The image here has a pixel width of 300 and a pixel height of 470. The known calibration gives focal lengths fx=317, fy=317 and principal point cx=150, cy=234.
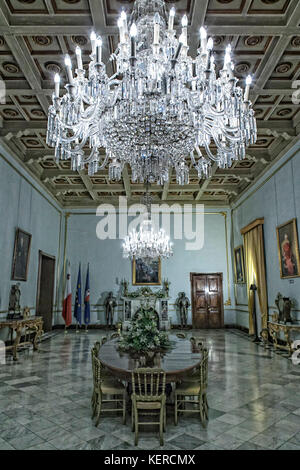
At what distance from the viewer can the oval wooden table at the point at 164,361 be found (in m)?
3.46

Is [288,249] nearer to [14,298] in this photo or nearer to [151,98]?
[151,98]

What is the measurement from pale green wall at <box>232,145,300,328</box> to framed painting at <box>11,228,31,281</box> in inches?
290

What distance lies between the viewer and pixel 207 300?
43.9 feet

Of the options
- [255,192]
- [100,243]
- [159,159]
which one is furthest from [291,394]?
[100,243]

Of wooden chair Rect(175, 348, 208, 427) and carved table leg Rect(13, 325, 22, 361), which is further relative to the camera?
carved table leg Rect(13, 325, 22, 361)

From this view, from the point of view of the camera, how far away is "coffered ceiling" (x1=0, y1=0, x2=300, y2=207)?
471 cm

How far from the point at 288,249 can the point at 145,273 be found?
661cm

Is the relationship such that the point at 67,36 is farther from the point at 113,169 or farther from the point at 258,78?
the point at 258,78

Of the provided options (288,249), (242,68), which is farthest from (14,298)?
(242,68)

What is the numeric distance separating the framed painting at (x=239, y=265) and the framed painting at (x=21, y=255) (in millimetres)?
7700

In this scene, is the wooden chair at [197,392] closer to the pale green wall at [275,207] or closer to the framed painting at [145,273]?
the pale green wall at [275,207]

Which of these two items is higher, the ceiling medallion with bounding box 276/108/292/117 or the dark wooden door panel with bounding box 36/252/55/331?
the ceiling medallion with bounding box 276/108/292/117

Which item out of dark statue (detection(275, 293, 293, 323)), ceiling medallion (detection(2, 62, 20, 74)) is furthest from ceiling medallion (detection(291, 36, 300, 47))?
dark statue (detection(275, 293, 293, 323))

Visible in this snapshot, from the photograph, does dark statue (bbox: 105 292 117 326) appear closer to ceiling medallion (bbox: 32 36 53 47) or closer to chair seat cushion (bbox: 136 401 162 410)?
ceiling medallion (bbox: 32 36 53 47)
